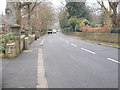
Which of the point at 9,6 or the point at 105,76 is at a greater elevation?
the point at 9,6

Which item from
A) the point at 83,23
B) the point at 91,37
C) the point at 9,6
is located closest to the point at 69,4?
the point at 83,23

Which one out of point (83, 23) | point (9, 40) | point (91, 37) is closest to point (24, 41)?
point (9, 40)

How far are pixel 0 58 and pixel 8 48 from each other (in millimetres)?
728

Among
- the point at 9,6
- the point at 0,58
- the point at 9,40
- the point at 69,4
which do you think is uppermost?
the point at 69,4

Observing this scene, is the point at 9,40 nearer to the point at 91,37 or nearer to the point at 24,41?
the point at 24,41

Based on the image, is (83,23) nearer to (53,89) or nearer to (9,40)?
(9,40)

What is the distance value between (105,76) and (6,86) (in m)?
3.16

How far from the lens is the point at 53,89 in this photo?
6.08 meters

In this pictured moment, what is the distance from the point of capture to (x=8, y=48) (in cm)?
1339

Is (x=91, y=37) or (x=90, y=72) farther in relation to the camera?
(x=91, y=37)

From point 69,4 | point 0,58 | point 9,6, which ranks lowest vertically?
point 0,58

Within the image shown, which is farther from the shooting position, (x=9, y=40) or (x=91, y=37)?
(x=91, y=37)

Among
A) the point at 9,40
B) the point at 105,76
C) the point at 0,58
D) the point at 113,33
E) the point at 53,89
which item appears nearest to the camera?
the point at 53,89

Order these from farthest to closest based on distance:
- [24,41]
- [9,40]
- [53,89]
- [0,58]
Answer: [24,41] → [9,40] → [0,58] → [53,89]
